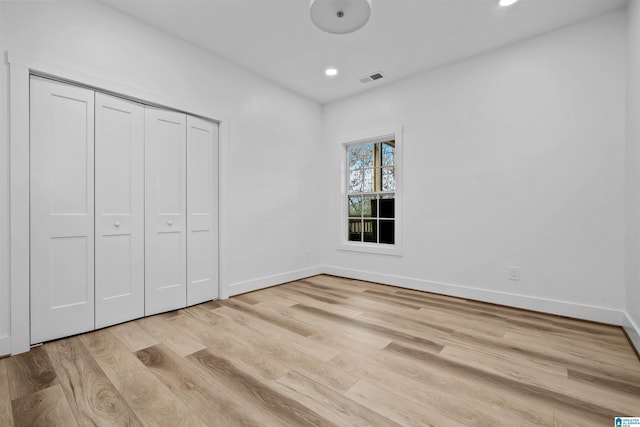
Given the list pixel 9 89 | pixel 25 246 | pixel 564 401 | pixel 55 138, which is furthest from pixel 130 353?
pixel 564 401

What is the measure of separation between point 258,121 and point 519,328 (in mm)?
3679

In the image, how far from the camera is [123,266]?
2.64 metres

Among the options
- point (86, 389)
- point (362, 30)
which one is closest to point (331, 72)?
point (362, 30)

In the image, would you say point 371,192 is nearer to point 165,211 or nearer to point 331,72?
point 331,72

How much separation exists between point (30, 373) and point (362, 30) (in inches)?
150

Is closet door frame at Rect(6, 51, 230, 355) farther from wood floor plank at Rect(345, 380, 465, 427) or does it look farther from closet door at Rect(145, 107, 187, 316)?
wood floor plank at Rect(345, 380, 465, 427)

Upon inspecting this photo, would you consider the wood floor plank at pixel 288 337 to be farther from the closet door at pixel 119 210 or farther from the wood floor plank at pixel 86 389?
the wood floor plank at pixel 86 389

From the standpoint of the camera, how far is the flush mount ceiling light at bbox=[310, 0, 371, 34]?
1961 mm

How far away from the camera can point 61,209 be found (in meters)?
2.31

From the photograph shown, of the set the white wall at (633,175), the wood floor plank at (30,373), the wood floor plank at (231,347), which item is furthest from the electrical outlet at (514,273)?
the wood floor plank at (30,373)

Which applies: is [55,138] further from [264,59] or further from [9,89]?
[264,59]

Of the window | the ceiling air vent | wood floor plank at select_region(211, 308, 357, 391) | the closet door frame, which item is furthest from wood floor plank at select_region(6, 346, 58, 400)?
the ceiling air vent

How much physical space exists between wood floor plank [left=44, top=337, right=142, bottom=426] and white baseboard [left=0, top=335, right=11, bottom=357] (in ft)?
0.65

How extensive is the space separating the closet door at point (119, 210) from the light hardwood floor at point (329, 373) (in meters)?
0.24
